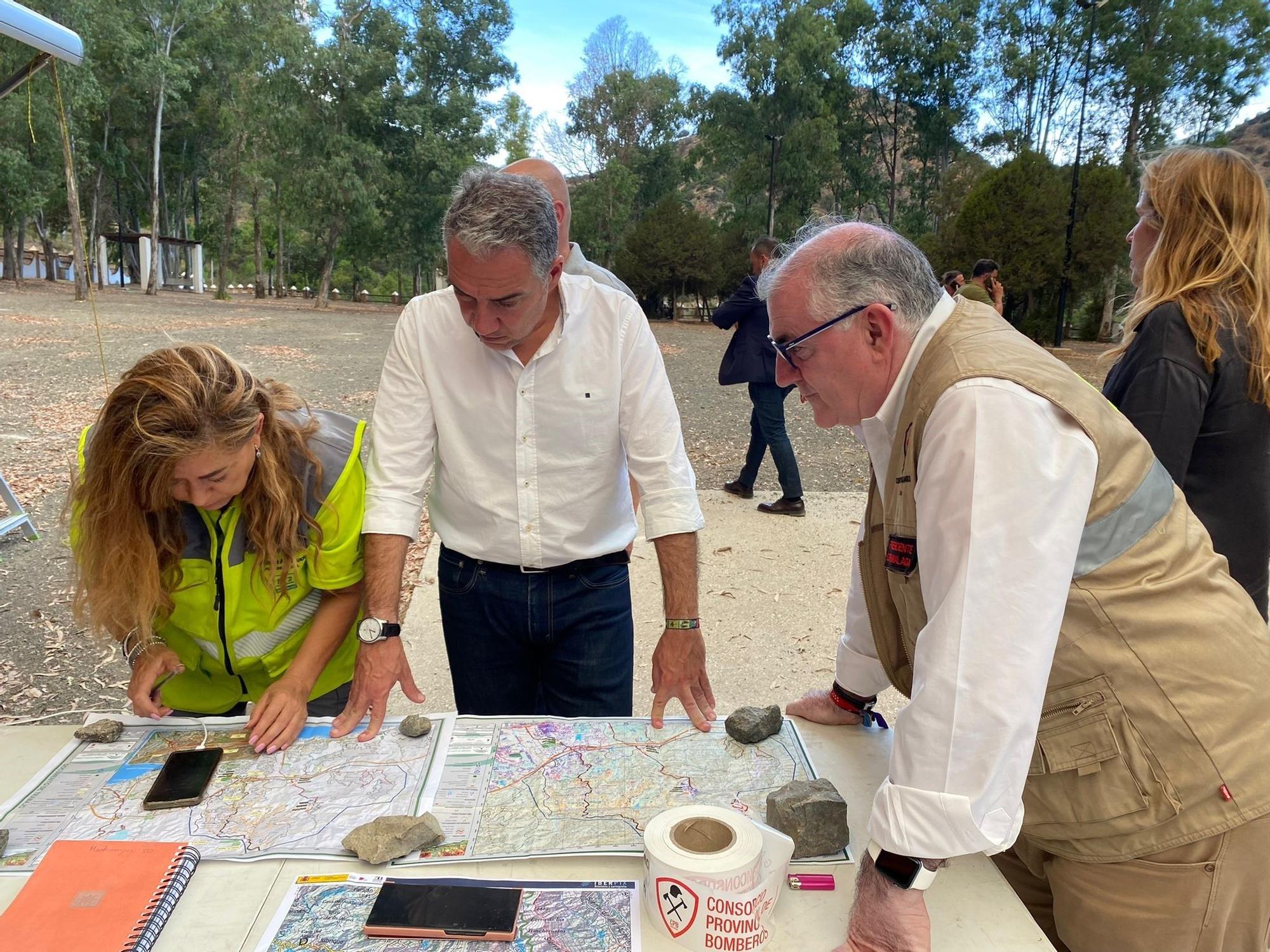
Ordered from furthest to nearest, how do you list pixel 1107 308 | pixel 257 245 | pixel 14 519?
pixel 257 245 < pixel 1107 308 < pixel 14 519

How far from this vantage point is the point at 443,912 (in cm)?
119

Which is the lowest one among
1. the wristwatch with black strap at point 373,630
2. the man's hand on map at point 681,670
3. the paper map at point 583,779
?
the paper map at point 583,779

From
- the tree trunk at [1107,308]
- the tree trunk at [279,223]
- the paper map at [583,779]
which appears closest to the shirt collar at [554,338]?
the paper map at [583,779]

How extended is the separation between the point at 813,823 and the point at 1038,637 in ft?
1.71

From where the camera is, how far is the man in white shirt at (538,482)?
1.81 m

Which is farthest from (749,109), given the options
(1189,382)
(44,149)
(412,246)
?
(1189,382)

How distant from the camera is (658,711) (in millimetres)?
1743

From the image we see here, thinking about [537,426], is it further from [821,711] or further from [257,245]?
[257,245]

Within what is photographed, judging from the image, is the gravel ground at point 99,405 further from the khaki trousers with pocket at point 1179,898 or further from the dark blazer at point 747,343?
the khaki trousers with pocket at point 1179,898

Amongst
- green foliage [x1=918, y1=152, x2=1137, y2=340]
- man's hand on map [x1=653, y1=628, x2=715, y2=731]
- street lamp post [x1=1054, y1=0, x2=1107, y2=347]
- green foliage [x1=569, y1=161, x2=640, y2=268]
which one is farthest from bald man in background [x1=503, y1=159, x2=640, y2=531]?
green foliage [x1=569, y1=161, x2=640, y2=268]

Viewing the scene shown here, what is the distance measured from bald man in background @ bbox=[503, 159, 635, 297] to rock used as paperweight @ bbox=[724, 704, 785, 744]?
108 centimetres

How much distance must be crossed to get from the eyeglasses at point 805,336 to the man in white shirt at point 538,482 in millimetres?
496

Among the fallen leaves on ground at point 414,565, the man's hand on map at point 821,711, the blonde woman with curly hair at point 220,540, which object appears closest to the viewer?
the blonde woman with curly hair at point 220,540

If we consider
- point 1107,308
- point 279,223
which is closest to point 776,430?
point 1107,308
